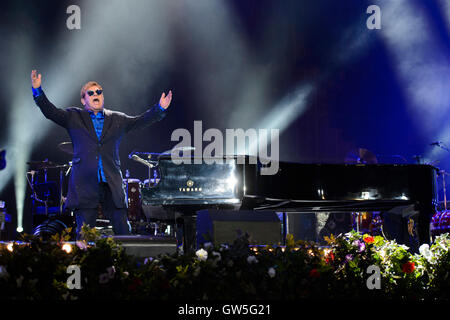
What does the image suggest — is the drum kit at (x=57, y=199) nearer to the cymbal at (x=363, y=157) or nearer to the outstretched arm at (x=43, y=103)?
the outstretched arm at (x=43, y=103)

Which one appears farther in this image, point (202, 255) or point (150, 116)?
point (150, 116)

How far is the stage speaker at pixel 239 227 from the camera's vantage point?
315cm

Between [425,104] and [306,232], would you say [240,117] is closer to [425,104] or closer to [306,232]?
[306,232]

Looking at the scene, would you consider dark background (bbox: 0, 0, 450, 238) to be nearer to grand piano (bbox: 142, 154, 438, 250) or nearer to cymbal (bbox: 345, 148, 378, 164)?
cymbal (bbox: 345, 148, 378, 164)

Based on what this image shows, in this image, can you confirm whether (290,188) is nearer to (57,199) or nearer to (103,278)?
(103,278)

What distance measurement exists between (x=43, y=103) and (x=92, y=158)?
Answer: 67 centimetres

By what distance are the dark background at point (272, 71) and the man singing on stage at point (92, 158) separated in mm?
3594

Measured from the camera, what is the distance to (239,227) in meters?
3.19

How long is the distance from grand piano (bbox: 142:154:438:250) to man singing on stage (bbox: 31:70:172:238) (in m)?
0.38

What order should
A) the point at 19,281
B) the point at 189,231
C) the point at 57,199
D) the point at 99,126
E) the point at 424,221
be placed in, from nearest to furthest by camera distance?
the point at 19,281 < the point at 189,231 < the point at 99,126 < the point at 424,221 < the point at 57,199

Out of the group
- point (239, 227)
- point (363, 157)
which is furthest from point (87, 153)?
point (363, 157)

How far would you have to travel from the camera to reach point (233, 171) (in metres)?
4.68

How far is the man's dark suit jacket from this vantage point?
15.2ft
